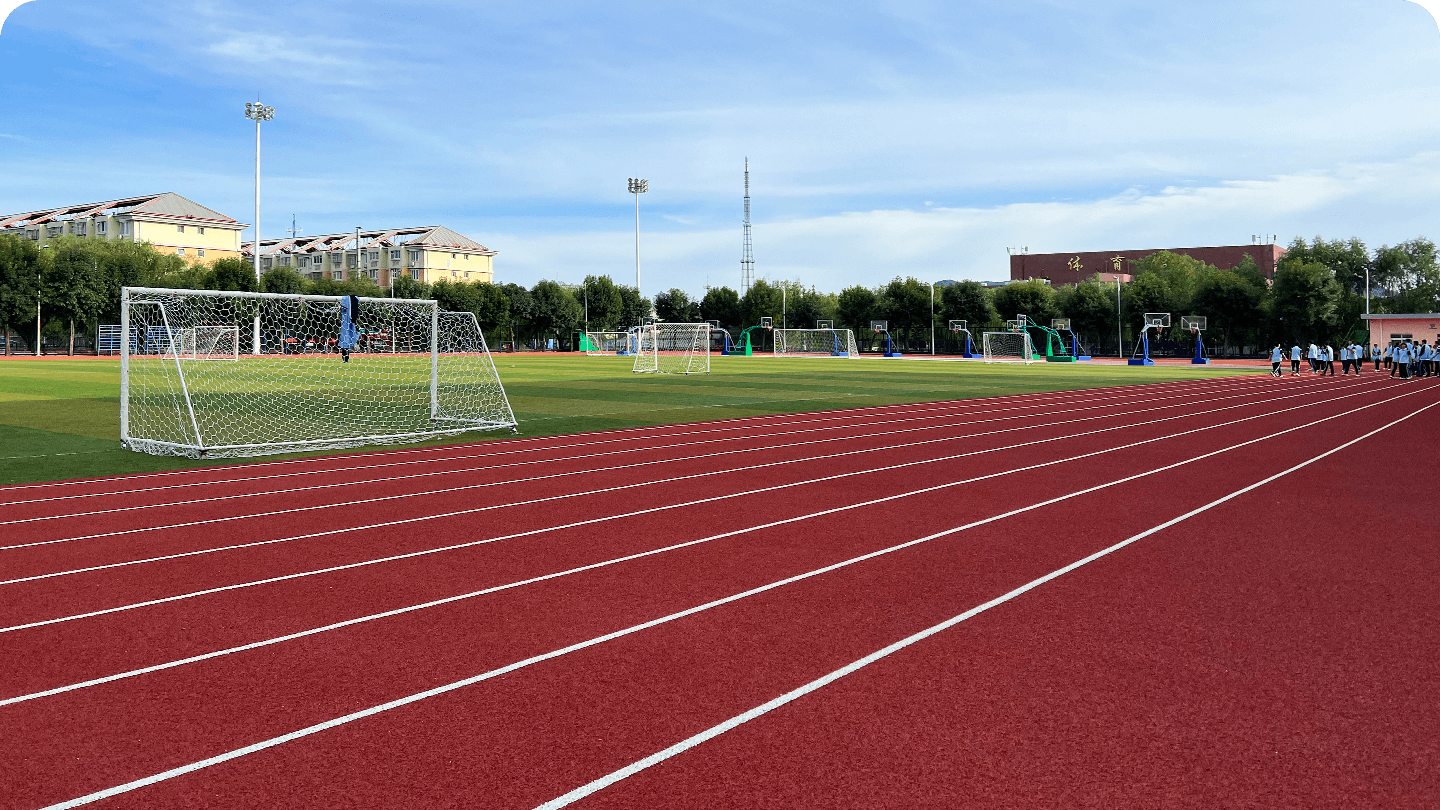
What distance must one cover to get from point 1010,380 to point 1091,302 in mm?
42316

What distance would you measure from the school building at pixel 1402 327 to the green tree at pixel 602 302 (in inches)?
1986

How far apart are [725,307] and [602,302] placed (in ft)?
33.1

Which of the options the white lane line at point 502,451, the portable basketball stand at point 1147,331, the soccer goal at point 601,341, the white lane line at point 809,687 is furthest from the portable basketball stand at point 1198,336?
the white lane line at point 809,687

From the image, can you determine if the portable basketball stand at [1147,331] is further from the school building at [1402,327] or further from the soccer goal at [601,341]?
the soccer goal at [601,341]

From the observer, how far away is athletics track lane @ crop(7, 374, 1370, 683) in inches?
195

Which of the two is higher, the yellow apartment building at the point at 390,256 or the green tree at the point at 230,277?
the yellow apartment building at the point at 390,256

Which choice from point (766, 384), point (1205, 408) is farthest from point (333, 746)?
point (766, 384)

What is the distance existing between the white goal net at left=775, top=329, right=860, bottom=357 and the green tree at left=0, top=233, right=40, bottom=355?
44.0 metres

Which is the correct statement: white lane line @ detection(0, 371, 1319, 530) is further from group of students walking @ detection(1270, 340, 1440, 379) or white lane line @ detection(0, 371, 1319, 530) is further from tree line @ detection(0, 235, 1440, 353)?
tree line @ detection(0, 235, 1440, 353)

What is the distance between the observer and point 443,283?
73500 mm

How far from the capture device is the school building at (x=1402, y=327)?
5894cm

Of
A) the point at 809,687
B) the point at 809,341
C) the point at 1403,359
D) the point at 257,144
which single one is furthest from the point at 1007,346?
the point at 809,687

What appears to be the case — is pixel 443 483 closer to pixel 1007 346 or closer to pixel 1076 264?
pixel 1007 346

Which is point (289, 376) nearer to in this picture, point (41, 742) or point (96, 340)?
point (41, 742)
